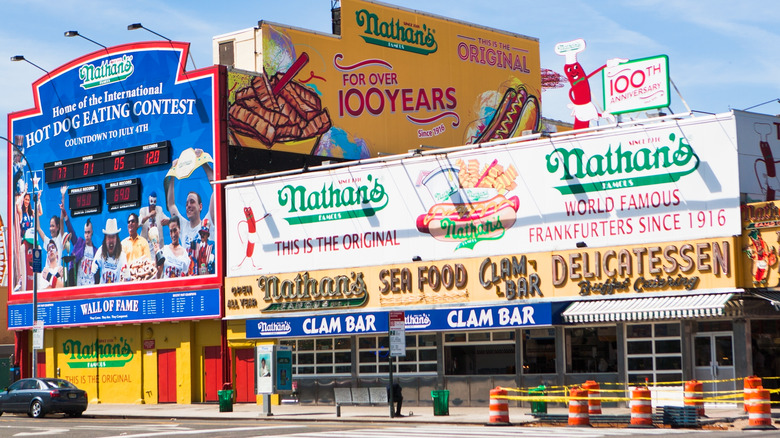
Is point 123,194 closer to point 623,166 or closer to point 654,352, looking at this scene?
point 623,166

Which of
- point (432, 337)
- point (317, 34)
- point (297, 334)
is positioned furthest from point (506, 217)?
point (317, 34)

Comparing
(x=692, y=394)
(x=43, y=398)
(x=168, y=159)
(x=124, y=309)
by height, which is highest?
(x=168, y=159)

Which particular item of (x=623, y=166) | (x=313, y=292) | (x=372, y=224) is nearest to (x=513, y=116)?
(x=372, y=224)

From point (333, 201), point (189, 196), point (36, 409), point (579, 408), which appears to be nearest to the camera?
point (579, 408)

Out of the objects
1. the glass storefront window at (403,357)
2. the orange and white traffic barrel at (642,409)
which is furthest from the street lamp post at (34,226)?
the orange and white traffic barrel at (642,409)

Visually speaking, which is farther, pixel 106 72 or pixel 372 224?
pixel 106 72

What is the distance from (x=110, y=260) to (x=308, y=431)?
926 inches

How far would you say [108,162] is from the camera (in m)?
47.2

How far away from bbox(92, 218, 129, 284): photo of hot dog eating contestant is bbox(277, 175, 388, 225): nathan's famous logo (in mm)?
9517

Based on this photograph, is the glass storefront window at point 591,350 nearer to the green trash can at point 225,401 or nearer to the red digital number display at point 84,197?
the green trash can at point 225,401

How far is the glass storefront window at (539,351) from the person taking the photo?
34.4 meters

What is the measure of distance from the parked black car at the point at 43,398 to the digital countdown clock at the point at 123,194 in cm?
1105

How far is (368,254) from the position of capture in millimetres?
38594

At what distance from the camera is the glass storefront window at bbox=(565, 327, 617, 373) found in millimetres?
33312
